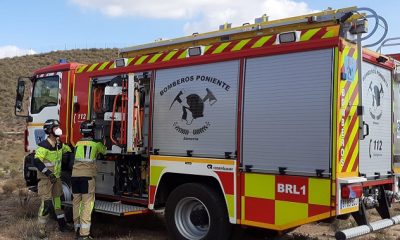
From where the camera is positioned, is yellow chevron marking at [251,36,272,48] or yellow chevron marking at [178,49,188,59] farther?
yellow chevron marking at [178,49,188,59]

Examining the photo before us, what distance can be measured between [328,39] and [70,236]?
4.89 m

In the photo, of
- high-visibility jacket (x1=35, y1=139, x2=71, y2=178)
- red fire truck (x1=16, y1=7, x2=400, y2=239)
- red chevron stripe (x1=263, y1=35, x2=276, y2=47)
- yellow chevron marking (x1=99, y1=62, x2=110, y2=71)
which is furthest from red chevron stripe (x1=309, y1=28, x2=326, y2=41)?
high-visibility jacket (x1=35, y1=139, x2=71, y2=178)

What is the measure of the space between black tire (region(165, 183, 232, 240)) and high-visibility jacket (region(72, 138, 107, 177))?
141 cm

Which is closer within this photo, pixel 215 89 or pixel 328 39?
pixel 328 39

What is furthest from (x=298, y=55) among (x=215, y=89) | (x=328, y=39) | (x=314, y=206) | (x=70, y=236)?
(x=70, y=236)

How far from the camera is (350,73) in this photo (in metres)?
5.29

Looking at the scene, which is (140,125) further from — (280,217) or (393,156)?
(393,156)

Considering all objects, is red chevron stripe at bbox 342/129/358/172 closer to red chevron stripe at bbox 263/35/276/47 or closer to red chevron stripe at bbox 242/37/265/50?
red chevron stripe at bbox 263/35/276/47

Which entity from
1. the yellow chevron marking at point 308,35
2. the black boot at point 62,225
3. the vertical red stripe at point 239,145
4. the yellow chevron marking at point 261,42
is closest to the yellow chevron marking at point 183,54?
the vertical red stripe at point 239,145

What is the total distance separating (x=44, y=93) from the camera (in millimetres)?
9039

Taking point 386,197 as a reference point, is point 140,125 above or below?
above

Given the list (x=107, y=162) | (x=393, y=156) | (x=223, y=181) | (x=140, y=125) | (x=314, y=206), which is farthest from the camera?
(x=107, y=162)

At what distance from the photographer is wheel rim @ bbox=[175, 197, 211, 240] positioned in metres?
6.31

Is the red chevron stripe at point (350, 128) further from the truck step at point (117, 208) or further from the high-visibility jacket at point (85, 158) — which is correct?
the high-visibility jacket at point (85, 158)
